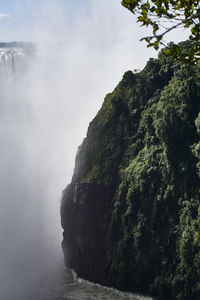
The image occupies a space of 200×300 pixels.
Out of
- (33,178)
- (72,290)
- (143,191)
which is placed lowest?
(72,290)

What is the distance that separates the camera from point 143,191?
2425 centimetres

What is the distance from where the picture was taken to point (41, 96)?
68.1 metres

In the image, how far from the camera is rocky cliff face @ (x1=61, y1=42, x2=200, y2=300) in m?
22.5

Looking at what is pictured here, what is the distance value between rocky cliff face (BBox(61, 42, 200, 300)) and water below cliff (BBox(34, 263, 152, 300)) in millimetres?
478

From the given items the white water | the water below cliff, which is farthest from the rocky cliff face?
the white water


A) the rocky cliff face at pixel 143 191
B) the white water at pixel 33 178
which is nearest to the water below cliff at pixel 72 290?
the white water at pixel 33 178

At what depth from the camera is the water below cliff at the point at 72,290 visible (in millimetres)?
23884

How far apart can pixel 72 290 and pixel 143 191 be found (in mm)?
6645

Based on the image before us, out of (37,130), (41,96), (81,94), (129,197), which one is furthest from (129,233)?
(41,96)

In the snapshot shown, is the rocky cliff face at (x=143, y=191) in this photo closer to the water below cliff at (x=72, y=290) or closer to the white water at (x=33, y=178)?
the water below cliff at (x=72, y=290)

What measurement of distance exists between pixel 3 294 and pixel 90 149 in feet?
32.6

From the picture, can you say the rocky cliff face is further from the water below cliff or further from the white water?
the white water

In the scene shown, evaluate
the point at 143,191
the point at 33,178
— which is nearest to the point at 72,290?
the point at 143,191

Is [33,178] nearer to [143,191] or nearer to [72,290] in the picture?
[72,290]
